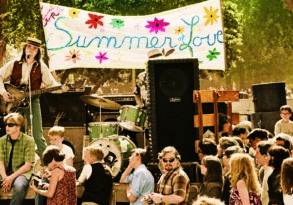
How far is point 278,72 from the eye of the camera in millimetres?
49406

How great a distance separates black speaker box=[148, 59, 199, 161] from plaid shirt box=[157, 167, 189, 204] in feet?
6.94

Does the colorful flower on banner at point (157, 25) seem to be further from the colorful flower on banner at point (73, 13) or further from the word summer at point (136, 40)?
the colorful flower on banner at point (73, 13)

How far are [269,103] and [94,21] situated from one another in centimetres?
359

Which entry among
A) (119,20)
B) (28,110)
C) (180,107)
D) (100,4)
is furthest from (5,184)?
(100,4)

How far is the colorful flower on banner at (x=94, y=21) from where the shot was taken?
12242 mm

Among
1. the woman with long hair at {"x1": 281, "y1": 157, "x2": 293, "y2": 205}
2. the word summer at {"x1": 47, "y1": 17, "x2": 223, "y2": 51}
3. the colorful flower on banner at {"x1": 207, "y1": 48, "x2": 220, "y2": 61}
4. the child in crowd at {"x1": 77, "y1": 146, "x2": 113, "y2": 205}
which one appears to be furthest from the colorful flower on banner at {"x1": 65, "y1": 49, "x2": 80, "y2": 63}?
the woman with long hair at {"x1": 281, "y1": 157, "x2": 293, "y2": 205}

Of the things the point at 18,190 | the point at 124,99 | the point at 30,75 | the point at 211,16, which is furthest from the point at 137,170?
the point at 124,99

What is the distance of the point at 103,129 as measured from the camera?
1076cm

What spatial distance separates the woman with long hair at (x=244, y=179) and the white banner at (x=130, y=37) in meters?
5.78

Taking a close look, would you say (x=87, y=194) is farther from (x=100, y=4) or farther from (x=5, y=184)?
(x=100, y=4)

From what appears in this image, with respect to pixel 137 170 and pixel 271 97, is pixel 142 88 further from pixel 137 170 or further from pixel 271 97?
pixel 271 97

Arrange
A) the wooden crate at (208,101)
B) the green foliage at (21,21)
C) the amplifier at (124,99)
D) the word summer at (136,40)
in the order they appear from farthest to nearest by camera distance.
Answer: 1. the green foliage at (21,21)
2. the amplifier at (124,99)
3. the word summer at (136,40)
4. the wooden crate at (208,101)

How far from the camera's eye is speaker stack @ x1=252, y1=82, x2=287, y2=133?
12.3 meters

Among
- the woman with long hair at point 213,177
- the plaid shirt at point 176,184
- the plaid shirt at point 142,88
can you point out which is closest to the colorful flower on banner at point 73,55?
the plaid shirt at point 142,88
